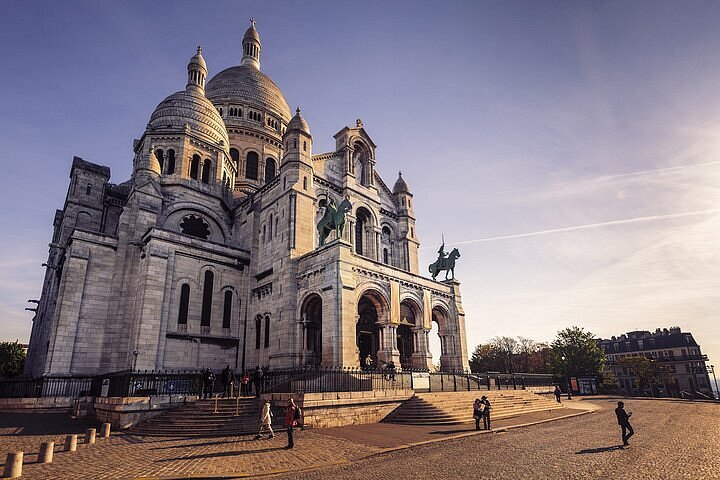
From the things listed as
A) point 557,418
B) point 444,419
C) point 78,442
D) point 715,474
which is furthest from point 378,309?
point 715,474

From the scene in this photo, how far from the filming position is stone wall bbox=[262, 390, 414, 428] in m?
16.0

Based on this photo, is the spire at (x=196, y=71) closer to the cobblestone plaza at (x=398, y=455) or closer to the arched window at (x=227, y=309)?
the arched window at (x=227, y=309)

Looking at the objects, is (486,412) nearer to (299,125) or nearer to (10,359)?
(299,125)

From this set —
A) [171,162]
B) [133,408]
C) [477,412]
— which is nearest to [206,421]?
[133,408]

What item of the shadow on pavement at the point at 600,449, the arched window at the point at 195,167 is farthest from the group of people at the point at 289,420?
the arched window at the point at 195,167

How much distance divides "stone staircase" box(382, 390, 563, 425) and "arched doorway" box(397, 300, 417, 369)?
669cm

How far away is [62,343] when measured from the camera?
23.5 m

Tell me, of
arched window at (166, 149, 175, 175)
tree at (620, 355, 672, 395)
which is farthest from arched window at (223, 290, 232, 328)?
tree at (620, 355, 672, 395)

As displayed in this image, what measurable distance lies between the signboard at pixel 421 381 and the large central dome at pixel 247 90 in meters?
38.8

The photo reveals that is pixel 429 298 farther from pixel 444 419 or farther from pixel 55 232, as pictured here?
pixel 55 232

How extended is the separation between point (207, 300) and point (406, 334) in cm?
1502

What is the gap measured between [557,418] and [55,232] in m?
43.2

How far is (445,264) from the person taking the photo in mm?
33312

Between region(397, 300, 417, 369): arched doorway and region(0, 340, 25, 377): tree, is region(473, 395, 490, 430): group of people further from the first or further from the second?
region(0, 340, 25, 377): tree
